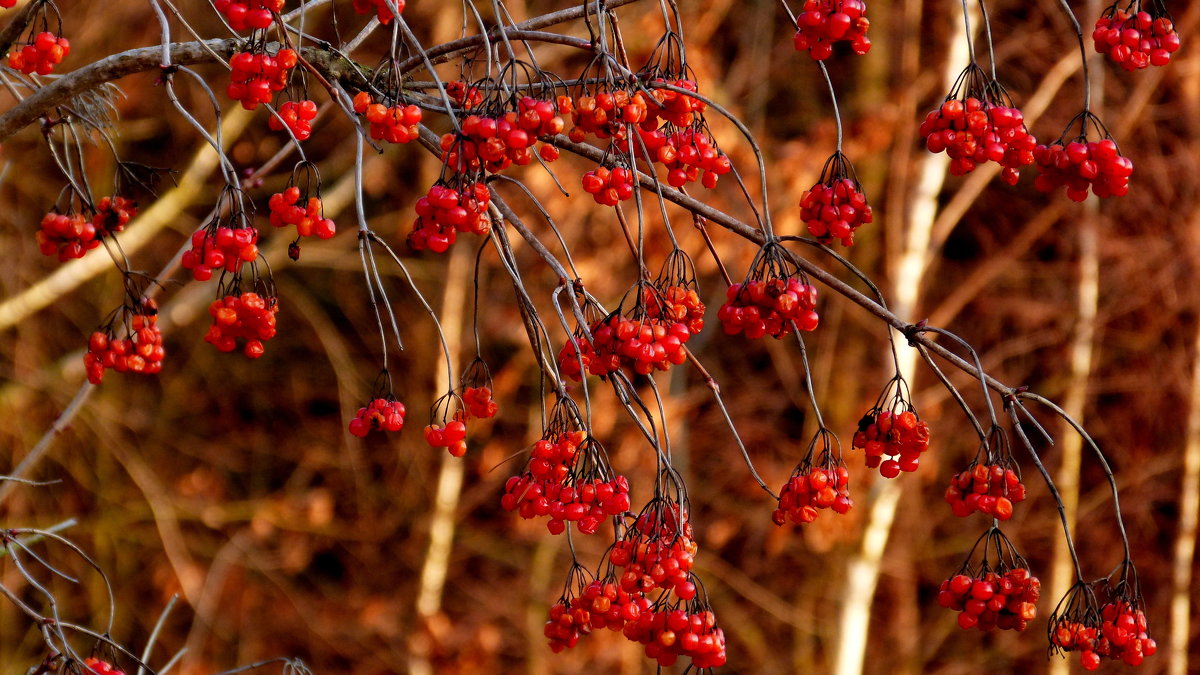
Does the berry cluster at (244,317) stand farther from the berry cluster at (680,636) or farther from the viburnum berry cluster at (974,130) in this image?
the viburnum berry cluster at (974,130)

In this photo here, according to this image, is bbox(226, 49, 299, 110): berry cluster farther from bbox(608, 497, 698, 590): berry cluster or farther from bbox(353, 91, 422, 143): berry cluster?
bbox(608, 497, 698, 590): berry cluster

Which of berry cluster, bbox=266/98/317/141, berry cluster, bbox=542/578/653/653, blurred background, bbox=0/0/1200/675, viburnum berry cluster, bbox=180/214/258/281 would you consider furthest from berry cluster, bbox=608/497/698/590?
blurred background, bbox=0/0/1200/675

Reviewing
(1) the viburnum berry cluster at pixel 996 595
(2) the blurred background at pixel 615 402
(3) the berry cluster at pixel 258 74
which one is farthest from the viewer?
(2) the blurred background at pixel 615 402

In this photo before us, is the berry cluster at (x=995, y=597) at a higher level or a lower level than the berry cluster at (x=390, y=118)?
lower

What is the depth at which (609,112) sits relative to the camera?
1.23 meters

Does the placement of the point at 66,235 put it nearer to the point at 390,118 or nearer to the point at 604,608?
the point at 390,118

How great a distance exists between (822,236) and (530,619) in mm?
4032

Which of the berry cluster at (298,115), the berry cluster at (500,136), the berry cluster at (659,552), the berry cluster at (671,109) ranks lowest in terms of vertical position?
the berry cluster at (659,552)

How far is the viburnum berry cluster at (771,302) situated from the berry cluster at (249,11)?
62 centimetres

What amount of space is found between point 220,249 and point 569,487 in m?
0.54

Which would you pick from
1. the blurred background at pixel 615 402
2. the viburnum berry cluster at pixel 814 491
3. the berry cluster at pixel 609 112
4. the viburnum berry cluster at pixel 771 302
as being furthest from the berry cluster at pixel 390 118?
the blurred background at pixel 615 402

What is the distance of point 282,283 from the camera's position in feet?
19.1

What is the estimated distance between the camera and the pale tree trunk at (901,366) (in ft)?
14.4

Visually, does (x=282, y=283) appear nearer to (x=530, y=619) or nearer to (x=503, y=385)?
(x=503, y=385)
